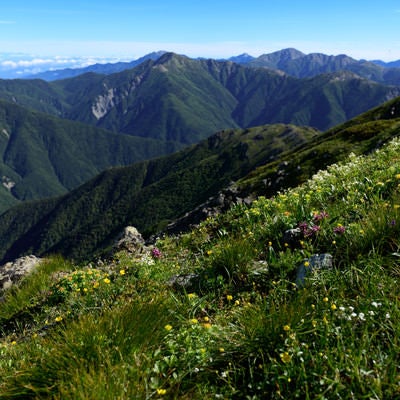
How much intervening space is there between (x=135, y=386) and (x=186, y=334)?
1.19 m

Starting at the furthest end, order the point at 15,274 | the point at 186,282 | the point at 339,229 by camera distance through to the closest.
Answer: the point at 15,274 < the point at 186,282 < the point at 339,229

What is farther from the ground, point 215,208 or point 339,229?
point 339,229

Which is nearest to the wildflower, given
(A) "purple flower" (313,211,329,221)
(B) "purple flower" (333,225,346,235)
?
(B) "purple flower" (333,225,346,235)

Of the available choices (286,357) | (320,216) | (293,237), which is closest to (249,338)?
(286,357)

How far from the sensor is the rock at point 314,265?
579 cm

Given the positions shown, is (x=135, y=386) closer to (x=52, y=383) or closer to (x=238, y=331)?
(x=52, y=383)

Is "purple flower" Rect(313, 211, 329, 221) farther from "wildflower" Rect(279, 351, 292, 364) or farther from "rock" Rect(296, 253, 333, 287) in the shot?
"wildflower" Rect(279, 351, 292, 364)

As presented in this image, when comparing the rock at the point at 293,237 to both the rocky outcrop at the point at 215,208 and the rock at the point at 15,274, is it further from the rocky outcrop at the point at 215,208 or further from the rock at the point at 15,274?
the rocky outcrop at the point at 215,208

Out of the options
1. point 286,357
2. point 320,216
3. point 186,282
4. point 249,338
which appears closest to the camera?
point 286,357

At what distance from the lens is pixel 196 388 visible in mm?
4145

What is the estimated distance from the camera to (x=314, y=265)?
19.7 ft

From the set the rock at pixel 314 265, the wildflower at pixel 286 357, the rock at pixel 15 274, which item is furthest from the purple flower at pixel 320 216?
the rock at pixel 15 274

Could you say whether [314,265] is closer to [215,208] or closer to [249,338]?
[249,338]

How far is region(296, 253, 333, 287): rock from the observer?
5.79 meters
